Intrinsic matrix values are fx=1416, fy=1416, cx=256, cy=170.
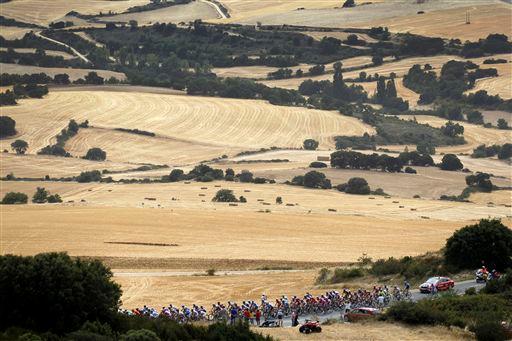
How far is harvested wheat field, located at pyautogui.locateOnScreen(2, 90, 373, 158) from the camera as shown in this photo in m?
166

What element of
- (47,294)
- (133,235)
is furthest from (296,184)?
(47,294)

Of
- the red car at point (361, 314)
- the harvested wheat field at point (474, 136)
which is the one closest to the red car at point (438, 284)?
the red car at point (361, 314)

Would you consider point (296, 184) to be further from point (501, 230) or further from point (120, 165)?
point (501, 230)

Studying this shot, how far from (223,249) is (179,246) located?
3.28m

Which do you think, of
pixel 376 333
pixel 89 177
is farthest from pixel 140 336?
pixel 89 177

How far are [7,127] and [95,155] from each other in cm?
1662

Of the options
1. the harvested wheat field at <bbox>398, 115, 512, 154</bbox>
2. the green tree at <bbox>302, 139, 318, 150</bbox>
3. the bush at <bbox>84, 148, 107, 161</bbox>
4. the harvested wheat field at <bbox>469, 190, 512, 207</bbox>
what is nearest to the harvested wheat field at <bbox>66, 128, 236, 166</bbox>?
the bush at <bbox>84, 148, 107, 161</bbox>

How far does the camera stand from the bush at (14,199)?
360 feet

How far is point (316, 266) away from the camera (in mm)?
74625

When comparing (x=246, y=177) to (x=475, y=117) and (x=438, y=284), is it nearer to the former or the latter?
(x=438, y=284)

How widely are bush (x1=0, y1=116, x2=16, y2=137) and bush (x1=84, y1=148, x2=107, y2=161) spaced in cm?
1425

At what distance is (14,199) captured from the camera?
4355 inches

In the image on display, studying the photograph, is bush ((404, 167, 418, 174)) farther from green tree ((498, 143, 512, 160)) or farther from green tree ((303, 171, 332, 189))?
green tree ((498, 143, 512, 160))

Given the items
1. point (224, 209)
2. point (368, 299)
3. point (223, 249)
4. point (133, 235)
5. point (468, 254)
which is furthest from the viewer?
→ point (224, 209)
